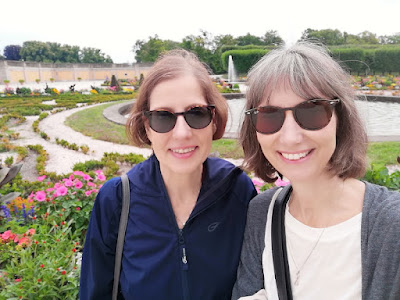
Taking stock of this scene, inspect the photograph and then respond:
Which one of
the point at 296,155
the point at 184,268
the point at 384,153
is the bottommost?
the point at 384,153

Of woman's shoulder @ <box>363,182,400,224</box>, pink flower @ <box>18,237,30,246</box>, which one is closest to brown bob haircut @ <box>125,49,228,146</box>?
woman's shoulder @ <box>363,182,400,224</box>

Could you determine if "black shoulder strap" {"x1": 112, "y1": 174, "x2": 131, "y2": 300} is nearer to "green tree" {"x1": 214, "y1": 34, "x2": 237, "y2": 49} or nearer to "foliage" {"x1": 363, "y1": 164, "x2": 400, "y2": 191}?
"foliage" {"x1": 363, "y1": 164, "x2": 400, "y2": 191}

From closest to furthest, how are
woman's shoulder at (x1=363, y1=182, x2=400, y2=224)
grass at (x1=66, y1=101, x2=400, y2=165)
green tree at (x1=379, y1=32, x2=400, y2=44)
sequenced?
woman's shoulder at (x1=363, y1=182, x2=400, y2=224) < grass at (x1=66, y1=101, x2=400, y2=165) < green tree at (x1=379, y1=32, x2=400, y2=44)

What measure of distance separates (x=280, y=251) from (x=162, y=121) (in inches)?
28.5

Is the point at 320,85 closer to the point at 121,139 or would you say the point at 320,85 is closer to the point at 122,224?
the point at 122,224

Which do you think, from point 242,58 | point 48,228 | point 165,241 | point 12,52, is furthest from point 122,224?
point 12,52

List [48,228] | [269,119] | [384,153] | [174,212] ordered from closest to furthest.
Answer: [269,119] → [174,212] → [48,228] → [384,153]

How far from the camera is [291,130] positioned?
4.07 ft

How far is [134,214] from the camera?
1.53 m

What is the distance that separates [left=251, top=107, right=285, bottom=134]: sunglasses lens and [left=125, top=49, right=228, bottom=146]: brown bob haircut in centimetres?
37

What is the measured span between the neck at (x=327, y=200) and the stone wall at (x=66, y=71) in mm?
43946

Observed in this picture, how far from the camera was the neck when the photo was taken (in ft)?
4.20

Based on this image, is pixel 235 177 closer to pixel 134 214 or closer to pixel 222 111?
pixel 222 111

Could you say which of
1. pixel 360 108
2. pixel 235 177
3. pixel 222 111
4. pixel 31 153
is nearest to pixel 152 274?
pixel 235 177
